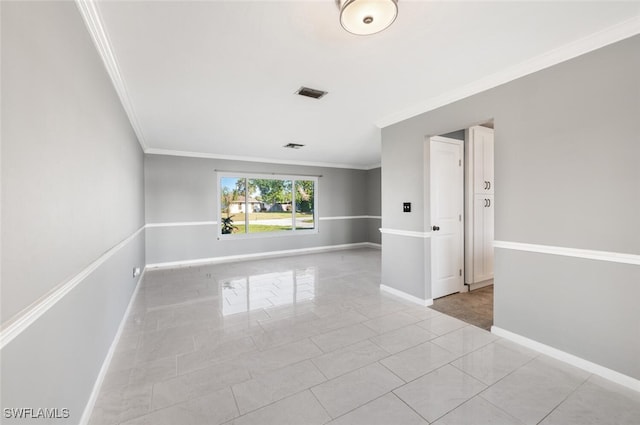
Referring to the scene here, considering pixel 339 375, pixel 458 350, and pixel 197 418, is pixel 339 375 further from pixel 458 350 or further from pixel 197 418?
pixel 458 350

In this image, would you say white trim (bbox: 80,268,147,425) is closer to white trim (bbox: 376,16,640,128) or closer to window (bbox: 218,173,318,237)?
window (bbox: 218,173,318,237)

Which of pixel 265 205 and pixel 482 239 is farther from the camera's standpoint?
pixel 265 205

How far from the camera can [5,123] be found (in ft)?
2.96

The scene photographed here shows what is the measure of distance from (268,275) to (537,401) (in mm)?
4036

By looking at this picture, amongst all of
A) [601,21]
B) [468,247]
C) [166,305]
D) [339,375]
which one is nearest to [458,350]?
[339,375]

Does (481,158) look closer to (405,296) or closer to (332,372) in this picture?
(405,296)

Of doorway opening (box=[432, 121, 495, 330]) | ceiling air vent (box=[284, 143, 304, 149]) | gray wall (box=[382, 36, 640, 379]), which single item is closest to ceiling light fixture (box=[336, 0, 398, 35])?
gray wall (box=[382, 36, 640, 379])

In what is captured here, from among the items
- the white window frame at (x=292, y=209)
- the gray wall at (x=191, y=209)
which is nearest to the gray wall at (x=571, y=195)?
the white window frame at (x=292, y=209)

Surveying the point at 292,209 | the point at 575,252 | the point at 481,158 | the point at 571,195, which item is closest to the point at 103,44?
the point at 571,195

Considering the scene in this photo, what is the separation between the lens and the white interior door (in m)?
3.65

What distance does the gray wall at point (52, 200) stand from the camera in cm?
94

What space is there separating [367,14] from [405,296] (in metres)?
3.28

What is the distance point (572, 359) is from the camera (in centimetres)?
221

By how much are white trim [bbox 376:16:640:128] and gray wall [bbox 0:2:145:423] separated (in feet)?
10.5
